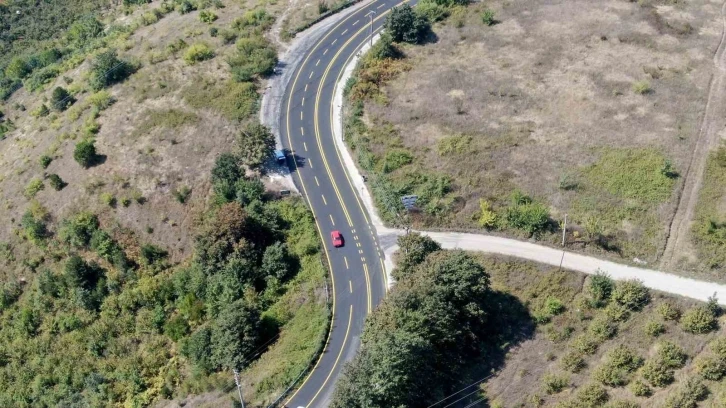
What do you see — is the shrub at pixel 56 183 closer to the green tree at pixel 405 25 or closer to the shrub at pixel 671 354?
the green tree at pixel 405 25

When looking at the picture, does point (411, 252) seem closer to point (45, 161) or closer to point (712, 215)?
point (712, 215)

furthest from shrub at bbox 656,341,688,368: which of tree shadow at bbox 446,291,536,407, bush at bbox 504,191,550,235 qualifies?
bush at bbox 504,191,550,235

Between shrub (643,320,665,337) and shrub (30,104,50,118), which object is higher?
shrub (30,104,50,118)

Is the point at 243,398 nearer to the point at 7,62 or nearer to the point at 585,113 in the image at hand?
the point at 585,113

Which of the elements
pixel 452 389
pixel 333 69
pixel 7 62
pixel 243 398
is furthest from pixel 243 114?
pixel 7 62

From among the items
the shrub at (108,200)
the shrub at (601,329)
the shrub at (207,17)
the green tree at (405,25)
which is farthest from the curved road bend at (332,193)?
the shrub at (108,200)

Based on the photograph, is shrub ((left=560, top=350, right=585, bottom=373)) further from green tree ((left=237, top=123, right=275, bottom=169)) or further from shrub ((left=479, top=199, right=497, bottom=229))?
green tree ((left=237, top=123, right=275, bottom=169))
